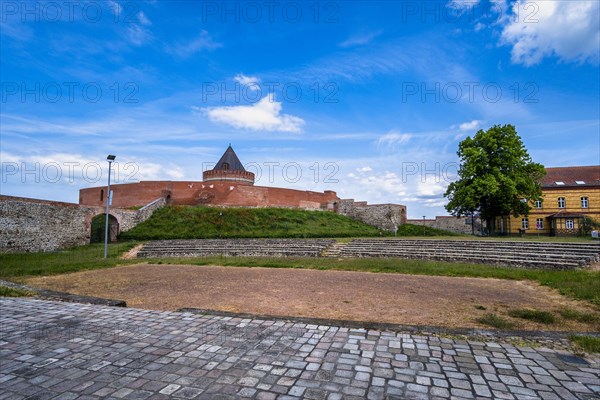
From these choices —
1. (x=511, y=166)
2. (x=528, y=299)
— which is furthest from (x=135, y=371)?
(x=511, y=166)

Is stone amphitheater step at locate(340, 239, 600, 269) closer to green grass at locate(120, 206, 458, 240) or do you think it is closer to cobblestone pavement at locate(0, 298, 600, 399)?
green grass at locate(120, 206, 458, 240)

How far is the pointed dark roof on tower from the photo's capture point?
38.2 metres

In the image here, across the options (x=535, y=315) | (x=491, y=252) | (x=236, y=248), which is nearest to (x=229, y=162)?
(x=236, y=248)

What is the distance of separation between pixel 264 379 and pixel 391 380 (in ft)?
3.85

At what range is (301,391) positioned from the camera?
2.85m

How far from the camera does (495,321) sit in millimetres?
5340

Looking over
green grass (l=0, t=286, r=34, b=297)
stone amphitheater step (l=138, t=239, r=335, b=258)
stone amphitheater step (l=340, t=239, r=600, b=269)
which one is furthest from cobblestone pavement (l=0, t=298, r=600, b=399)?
stone amphitheater step (l=138, t=239, r=335, b=258)

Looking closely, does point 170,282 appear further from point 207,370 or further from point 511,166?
point 511,166

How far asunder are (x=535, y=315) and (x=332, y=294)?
392 centimetres

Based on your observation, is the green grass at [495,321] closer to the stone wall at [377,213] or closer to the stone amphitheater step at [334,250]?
the stone amphitheater step at [334,250]

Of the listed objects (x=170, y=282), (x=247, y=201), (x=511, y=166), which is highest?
(x=511, y=166)

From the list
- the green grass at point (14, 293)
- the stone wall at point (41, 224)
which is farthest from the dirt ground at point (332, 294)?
the stone wall at point (41, 224)

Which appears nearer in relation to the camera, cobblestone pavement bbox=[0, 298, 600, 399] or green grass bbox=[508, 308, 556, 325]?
cobblestone pavement bbox=[0, 298, 600, 399]

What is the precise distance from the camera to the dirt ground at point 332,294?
6.10 meters
